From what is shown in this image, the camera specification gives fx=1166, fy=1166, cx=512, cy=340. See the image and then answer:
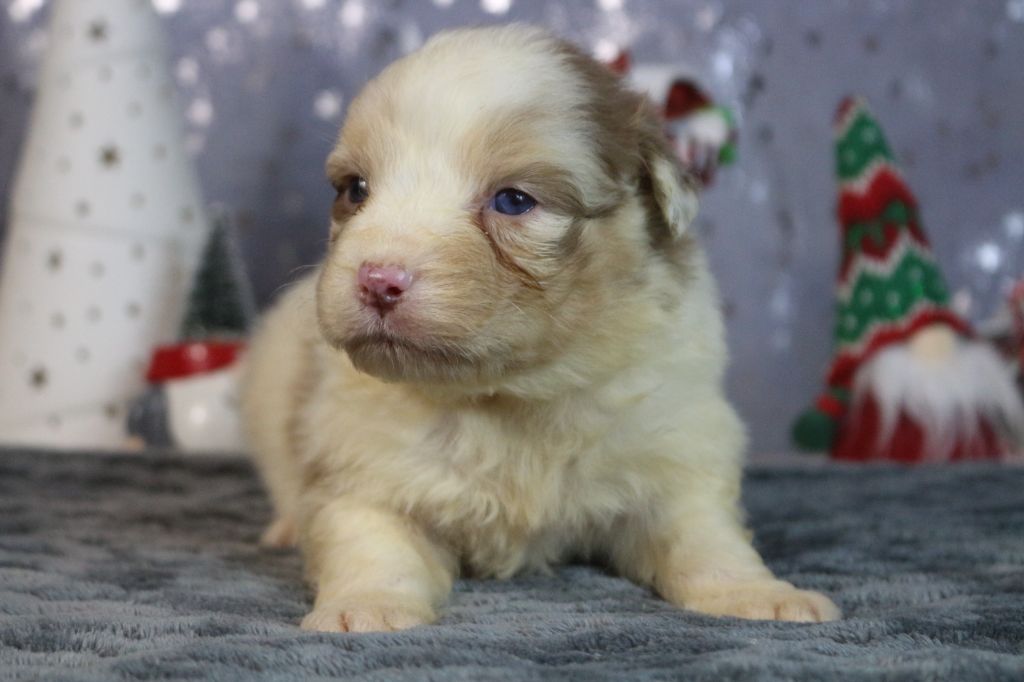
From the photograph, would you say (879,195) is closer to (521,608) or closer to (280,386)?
(280,386)

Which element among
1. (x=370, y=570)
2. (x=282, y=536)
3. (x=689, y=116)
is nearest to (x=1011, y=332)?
(x=689, y=116)

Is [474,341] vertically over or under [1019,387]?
under

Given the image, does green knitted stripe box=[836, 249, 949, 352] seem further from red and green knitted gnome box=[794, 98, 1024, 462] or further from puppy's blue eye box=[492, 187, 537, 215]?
puppy's blue eye box=[492, 187, 537, 215]

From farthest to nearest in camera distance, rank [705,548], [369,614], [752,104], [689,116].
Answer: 1. [752,104]
2. [689,116]
3. [705,548]
4. [369,614]

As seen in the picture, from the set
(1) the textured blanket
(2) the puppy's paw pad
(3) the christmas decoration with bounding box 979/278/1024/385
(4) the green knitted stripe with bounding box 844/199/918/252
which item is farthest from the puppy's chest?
(3) the christmas decoration with bounding box 979/278/1024/385

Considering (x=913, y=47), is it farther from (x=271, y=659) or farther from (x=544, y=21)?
(x=271, y=659)

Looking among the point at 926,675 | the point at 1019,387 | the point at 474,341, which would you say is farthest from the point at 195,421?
the point at 926,675

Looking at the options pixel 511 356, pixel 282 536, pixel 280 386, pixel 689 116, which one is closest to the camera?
pixel 511 356
